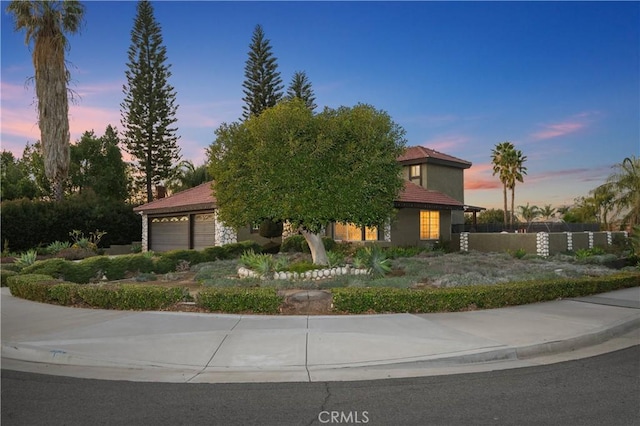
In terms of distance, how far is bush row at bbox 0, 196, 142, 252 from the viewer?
1092 inches

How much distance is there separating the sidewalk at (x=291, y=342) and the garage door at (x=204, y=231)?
637 inches

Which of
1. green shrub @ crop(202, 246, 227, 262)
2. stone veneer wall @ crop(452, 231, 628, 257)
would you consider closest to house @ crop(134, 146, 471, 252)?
stone veneer wall @ crop(452, 231, 628, 257)

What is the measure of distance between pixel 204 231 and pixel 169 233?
13.0 ft

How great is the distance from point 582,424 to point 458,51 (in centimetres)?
1761

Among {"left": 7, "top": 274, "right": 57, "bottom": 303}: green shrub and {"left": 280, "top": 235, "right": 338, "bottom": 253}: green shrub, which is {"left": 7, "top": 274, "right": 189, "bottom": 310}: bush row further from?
{"left": 280, "top": 235, "right": 338, "bottom": 253}: green shrub

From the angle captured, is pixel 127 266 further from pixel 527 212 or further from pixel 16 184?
pixel 527 212

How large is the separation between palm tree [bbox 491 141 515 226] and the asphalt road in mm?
43776

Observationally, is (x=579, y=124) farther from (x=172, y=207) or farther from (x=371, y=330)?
(x=172, y=207)

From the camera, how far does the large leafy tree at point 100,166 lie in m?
43.3

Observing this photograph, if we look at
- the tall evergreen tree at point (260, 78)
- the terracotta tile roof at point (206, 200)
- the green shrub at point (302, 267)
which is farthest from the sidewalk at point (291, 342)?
the tall evergreen tree at point (260, 78)

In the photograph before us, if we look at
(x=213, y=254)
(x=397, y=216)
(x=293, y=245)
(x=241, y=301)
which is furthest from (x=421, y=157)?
(x=241, y=301)

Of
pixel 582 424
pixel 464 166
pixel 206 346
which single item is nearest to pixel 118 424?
pixel 206 346

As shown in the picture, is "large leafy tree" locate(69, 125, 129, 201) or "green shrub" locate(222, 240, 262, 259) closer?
"green shrub" locate(222, 240, 262, 259)

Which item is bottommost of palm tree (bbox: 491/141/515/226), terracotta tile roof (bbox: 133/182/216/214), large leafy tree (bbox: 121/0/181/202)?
terracotta tile roof (bbox: 133/182/216/214)
